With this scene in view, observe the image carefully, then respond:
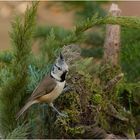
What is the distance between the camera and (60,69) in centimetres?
99

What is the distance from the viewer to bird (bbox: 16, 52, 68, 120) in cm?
97

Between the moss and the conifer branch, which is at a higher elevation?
the conifer branch

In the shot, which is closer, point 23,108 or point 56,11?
point 23,108

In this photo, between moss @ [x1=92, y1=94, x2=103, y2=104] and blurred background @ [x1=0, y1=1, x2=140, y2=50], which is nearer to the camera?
moss @ [x1=92, y1=94, x2=103, y2=104]

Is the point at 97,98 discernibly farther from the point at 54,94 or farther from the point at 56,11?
the point at 56,11

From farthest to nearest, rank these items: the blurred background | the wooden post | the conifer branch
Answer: the blurred background, the wooden post, the conifer branch

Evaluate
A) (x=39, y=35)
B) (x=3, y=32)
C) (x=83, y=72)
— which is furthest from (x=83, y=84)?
(x=3, y=32)

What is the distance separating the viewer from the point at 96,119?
0.98 metres

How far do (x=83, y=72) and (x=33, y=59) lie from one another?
98mm

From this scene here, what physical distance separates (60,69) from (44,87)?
0.05m

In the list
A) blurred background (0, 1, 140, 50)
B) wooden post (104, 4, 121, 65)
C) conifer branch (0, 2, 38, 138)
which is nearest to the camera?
conifer branch (0, 2, 38, 138)

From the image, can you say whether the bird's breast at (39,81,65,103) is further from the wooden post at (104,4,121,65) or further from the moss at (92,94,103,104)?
the wooden post at (104,4,121,65)

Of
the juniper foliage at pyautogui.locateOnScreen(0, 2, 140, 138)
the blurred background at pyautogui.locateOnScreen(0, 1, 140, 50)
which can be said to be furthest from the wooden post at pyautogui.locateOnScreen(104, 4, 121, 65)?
the blurred background at pyautogui.locateOnScreen(0, 1, 140, 50)

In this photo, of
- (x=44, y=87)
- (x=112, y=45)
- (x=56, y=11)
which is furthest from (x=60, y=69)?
(x=56, y=11)
